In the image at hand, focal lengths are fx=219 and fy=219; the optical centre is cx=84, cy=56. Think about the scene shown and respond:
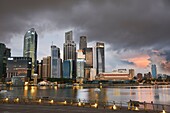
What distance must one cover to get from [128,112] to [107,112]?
357 centimetres

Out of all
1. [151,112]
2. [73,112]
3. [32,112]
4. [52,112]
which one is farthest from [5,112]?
[151,112]

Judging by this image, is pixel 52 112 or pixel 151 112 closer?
pixel 52 112

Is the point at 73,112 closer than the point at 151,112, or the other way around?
the point at 73,112

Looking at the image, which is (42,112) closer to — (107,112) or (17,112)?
(17,112)

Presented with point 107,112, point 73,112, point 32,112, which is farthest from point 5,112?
point 107,112

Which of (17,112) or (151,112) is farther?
(151,112)

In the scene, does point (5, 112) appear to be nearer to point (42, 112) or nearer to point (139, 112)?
point (42, 112)

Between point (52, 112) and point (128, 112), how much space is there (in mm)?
11914

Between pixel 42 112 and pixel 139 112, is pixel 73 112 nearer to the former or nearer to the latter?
pixel 42 112

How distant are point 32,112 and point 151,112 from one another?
1884 cm

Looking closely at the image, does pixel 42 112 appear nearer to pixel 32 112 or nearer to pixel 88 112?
pixel 32 112

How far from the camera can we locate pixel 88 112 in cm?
3334

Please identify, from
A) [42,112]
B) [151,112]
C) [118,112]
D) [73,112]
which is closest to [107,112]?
[118,112]

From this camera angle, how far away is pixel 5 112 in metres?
32.7
